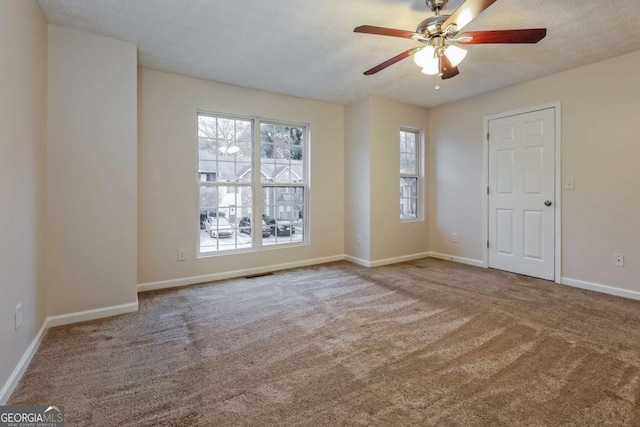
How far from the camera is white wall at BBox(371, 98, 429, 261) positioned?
4527 millimetres

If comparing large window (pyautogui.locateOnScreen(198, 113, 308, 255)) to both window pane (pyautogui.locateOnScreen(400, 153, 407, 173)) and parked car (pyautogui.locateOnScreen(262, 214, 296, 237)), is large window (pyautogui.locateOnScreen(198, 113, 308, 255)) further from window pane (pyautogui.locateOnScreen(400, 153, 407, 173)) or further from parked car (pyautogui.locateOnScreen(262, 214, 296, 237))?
window pane (pyautogui.locateOnScreen(400, 153, 407, 173))

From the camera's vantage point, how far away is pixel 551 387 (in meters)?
1.72

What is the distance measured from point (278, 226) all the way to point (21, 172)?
2.84m

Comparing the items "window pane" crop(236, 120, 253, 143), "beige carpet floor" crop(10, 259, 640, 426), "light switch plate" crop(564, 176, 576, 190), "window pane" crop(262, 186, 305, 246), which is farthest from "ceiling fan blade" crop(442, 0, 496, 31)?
"window pane" crop(262, 186, 305, 246)

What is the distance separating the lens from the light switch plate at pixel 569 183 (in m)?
3.53

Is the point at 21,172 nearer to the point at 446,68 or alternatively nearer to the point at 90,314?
the point at 90,314

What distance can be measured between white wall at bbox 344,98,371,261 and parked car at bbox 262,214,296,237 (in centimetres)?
93

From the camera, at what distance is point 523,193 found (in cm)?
398

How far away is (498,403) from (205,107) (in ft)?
12.7

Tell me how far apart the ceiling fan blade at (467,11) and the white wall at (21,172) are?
2.47m

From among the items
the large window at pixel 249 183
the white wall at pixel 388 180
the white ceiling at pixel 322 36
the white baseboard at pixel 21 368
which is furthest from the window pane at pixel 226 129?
the white baseboard at pixel 21 368

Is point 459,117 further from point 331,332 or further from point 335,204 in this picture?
point 331,332

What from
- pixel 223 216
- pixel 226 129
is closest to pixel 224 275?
pixel 223 216

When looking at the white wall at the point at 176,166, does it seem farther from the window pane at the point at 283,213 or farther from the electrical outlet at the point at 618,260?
the electrical outlet at the point at 618,260
